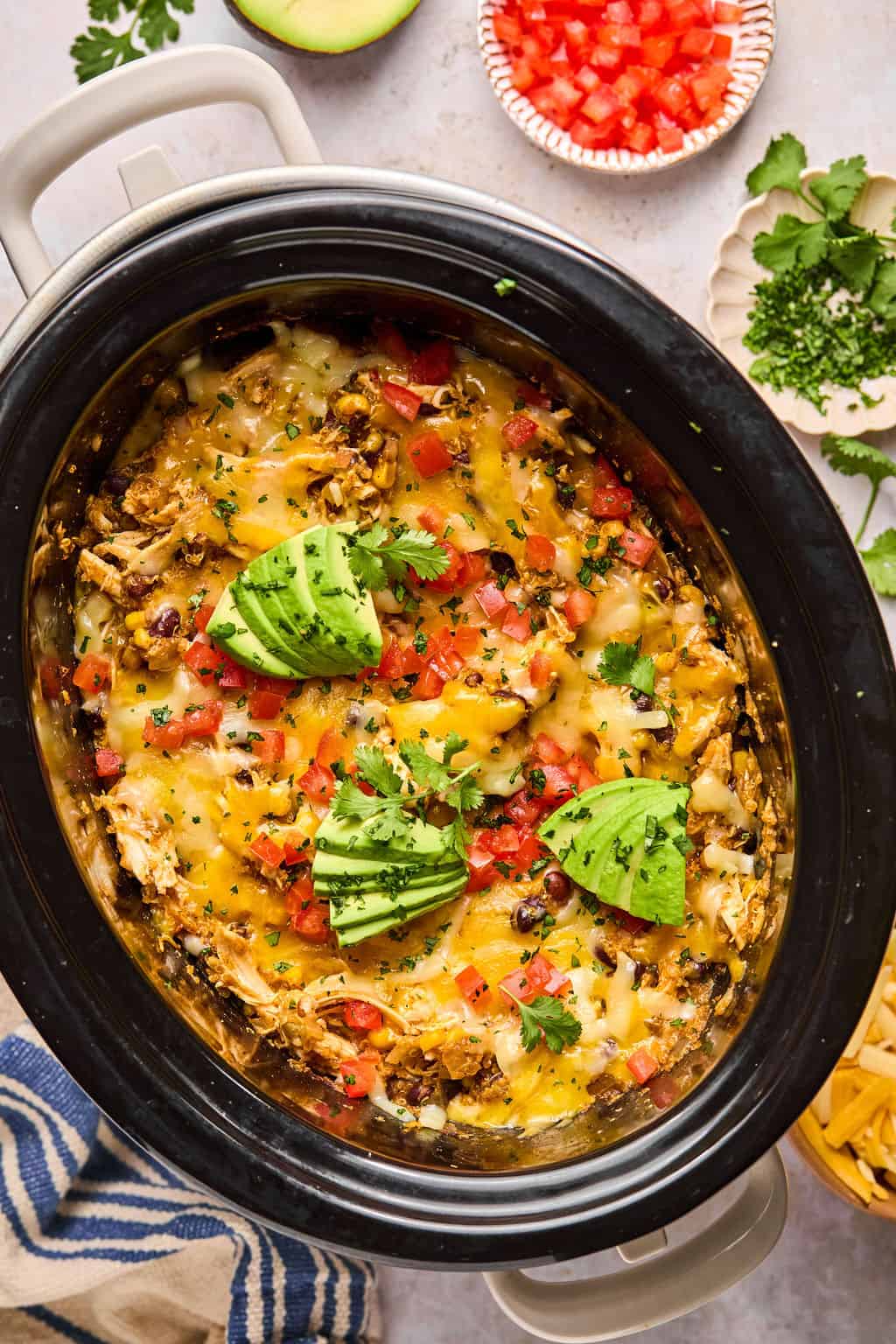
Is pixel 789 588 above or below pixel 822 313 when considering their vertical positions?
below

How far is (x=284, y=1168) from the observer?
242 centimetres

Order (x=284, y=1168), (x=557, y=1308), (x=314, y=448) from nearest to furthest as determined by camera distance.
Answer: (x=284, y=1168)
(x=314, y=448)
(x=557, y=1308)

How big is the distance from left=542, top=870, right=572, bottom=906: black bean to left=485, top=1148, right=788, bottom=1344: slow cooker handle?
0.77m

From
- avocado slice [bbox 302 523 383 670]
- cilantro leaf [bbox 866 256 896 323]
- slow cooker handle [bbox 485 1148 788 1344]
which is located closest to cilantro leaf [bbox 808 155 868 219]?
cilantro leaf [bbox 866 256 896 323]

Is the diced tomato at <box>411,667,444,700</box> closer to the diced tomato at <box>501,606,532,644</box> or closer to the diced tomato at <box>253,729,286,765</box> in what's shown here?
the diced tomato at <box>501,606,532,644</box>

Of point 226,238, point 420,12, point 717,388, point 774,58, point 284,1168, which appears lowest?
point 284,1168

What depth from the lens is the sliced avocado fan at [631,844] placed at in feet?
8.41

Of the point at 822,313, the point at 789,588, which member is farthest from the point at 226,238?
the point at 822,313

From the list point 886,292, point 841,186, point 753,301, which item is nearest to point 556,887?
point 753,301

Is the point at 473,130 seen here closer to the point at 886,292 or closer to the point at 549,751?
the point at 886,292

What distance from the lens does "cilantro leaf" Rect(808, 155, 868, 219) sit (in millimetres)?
3037

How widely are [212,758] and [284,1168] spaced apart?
0.87 m

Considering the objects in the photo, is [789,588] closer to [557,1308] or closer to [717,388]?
[717,388]

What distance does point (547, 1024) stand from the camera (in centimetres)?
258
